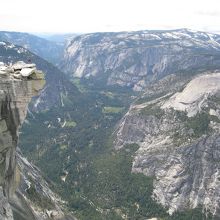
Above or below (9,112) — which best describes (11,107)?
above

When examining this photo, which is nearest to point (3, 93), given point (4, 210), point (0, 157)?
point (0, 157)

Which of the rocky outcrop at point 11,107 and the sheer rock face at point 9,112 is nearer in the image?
the sheer rock face at point 9,112

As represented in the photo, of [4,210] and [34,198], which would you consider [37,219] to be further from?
[4,210]

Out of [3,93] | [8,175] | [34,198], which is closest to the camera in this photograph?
[3,93]

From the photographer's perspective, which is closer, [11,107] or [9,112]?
[11,107]

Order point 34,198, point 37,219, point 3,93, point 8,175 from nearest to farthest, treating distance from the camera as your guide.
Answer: point 3,93 < point 8,175 < point 37,219 < point 34,198

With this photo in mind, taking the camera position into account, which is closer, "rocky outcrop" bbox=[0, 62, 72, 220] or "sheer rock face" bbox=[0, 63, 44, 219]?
"sheer rock face" bbox=[0, 63, 44, 219]

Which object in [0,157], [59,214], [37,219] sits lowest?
[59,214]

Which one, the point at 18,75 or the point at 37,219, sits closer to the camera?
the point at 18,75
